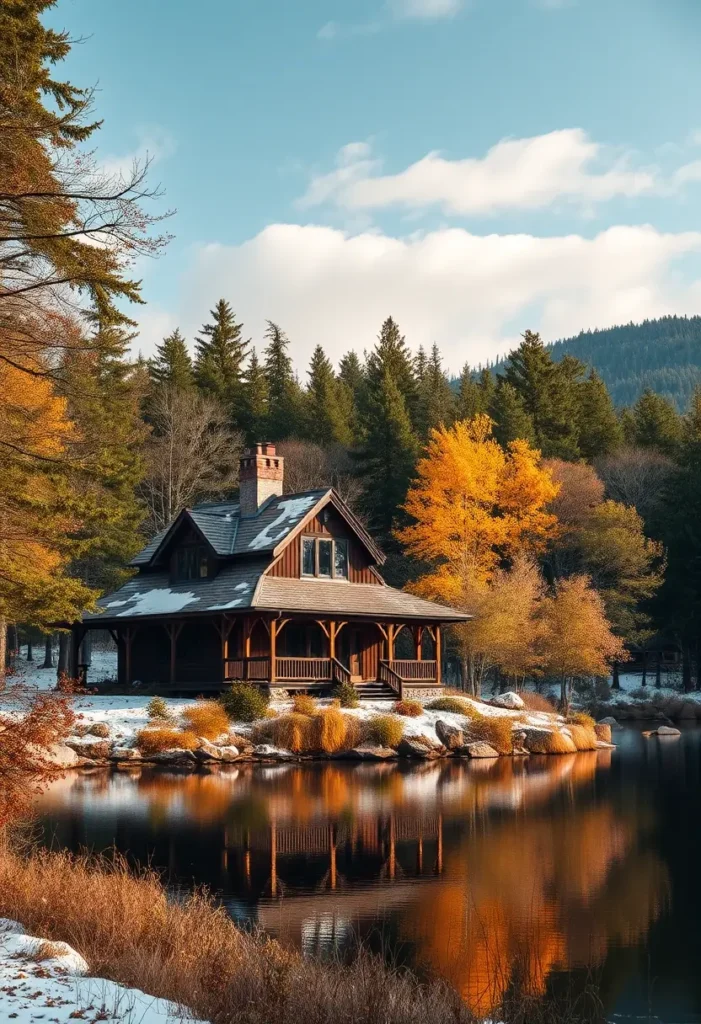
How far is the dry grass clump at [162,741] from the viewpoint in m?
30.3

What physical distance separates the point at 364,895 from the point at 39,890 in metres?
4.49

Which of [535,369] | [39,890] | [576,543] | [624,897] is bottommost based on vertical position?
[624,897]

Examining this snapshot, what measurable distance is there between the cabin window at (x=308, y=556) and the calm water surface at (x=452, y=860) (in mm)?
11402

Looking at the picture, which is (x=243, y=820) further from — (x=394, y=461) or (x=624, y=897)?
(x=394, y=461)

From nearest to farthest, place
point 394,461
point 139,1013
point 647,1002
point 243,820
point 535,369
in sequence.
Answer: point 139,1013 → point 647,1002 → point 243,820 → point 394,461 → point 535,369

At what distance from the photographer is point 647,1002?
10734 mm

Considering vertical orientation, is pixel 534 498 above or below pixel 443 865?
above

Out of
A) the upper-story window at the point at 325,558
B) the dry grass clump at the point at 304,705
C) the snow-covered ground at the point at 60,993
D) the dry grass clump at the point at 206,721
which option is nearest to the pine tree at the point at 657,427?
the upper-story window at the point at 325,558

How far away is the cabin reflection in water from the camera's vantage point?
40.5ft

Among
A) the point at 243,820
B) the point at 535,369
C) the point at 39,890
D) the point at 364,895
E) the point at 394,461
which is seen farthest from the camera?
the point at 535,369

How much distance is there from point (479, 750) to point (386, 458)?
32403 mm

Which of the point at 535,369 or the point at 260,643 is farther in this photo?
the point at 535,369

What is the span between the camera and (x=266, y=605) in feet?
116

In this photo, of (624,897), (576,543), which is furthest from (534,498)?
(624,897)
